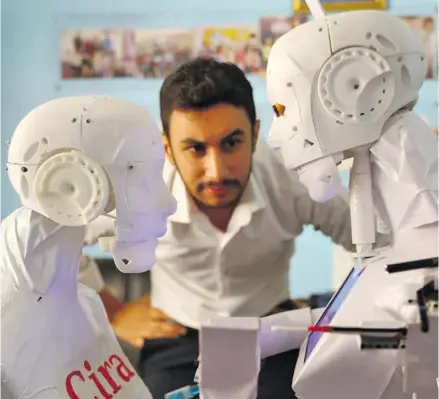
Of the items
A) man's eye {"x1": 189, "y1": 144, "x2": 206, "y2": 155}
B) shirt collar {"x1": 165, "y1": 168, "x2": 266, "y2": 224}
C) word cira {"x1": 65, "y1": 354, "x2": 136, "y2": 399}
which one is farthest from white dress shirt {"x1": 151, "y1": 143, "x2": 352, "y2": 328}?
word cira {"x1": 65, "y1": 354, "x2": 136, "y2": 399}

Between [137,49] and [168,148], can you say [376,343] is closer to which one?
[168,148]

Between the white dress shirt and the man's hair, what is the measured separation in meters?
0.16

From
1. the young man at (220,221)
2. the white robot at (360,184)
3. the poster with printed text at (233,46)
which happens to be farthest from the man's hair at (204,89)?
the poster with printed text at (233,46)

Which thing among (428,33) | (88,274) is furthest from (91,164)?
(428,33)

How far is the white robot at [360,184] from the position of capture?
2.31 ft

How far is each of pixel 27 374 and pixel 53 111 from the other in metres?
0.30

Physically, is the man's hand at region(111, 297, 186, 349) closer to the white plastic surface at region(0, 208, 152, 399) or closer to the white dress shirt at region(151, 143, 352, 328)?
the white dress shirt at region(151, 143, 352, 328)

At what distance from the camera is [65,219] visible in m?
0.76

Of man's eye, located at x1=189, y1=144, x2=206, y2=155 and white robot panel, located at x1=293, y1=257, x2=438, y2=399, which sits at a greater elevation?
man's eye, located at x1=189, y1=144, x2=206, y2=155

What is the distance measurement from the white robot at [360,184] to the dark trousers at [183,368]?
0.19 metres

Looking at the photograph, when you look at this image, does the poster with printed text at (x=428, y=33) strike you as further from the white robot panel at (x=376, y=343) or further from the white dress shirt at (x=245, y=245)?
the white robot panel at (x=376, y=343)

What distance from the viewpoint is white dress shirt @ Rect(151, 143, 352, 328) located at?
4.06ft

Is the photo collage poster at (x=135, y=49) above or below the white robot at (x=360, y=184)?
above

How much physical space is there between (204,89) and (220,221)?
28 cm
